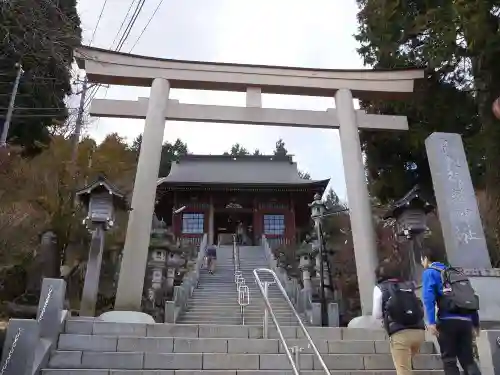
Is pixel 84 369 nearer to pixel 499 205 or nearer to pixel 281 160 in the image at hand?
pixel 499 205

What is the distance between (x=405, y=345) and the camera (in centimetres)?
410

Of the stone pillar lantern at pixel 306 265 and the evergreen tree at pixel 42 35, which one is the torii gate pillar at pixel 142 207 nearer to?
the evergreen tree at pixel 42 35

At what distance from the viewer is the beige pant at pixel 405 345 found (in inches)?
161

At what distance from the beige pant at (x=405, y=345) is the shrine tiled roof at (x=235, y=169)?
73.9ft

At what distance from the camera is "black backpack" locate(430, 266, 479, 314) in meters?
4.07

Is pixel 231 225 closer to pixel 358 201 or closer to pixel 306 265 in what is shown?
pixel 306 265

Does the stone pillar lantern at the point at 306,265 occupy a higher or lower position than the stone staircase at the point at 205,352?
higher

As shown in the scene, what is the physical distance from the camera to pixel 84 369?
4.81 metres

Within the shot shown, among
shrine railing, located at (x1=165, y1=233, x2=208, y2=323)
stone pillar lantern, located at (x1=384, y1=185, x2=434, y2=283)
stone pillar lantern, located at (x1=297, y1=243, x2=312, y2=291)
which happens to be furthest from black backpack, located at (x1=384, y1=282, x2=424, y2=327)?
stone pillar lantern, located at (x1=297, y1=243, x2=312, y2=291)

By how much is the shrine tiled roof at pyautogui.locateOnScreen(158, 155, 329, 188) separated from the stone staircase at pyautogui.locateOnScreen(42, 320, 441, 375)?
20891mm

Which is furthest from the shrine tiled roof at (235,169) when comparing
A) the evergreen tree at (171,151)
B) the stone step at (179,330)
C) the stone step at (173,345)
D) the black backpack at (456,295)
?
the black backpack at (456,295)

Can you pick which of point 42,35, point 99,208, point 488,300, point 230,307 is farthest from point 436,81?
point 42,35

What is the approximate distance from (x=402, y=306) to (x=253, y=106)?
21.6 feet

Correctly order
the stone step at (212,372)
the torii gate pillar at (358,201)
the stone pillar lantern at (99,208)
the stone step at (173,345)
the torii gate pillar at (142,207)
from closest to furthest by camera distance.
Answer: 1. the stone step at (212,372)
2. the stone step at (173,345)
3. the torii gate pillar at (142,207)
4. the stone pillar lantern at (99,208)
5. the torii gate pillar at (358,201)
